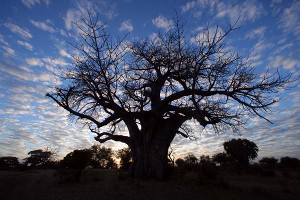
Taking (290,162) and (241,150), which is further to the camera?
(290,162)

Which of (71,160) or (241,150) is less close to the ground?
(241,150)

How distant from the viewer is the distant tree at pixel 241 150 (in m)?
22.1

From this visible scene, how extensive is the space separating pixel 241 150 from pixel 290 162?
8845 mm

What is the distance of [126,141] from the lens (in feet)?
26.7

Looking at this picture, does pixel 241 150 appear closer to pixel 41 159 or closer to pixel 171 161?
pixel 171 161

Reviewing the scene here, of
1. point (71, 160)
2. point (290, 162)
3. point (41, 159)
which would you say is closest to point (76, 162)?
point (71, 160)

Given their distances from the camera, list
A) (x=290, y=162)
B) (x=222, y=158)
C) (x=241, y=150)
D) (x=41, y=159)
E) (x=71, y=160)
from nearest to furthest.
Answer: (x=71, y=160), (x=41, y=159), (x=241, y=150), (x=290, y=162), (x=222, y=158)

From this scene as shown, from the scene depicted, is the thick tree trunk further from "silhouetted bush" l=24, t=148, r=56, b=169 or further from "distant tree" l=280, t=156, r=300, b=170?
"distant tree" l=280, t=156, r=300, b=170

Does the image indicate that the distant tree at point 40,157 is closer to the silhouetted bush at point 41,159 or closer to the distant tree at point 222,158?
the silhouetted bush at point 41,159

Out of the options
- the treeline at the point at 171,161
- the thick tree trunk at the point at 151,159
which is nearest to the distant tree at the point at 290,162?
the treeline at the point at 171,161

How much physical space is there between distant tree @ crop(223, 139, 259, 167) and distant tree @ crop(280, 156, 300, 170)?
5272mm

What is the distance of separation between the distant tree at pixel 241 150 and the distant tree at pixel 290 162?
527cm

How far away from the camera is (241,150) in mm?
22938

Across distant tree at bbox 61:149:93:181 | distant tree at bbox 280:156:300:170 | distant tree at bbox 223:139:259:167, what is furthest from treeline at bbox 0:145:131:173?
distant tree at bbox 280:156:300:170
